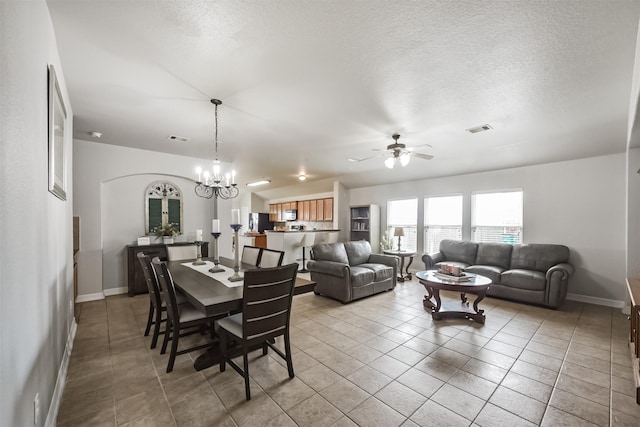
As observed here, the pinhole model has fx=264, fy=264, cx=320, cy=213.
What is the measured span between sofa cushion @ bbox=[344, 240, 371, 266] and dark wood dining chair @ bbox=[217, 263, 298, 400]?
3046 millimetres

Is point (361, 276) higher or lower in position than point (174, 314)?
lower

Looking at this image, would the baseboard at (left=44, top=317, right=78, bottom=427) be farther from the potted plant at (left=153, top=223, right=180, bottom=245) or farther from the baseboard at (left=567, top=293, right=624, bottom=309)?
the baseboard at (left=567, top=293, right=624, bottom=309)

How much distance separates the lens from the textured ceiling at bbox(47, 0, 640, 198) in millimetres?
1703

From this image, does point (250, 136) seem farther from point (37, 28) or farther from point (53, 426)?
point (53, 426)

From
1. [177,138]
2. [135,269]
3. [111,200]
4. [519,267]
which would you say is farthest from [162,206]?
[519,267]

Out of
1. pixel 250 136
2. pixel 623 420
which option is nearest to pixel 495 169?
pixel 623 420

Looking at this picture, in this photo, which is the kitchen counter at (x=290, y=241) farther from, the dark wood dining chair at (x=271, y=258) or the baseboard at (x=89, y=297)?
the baseboard at (x=89, y=297)

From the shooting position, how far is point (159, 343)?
298 cm

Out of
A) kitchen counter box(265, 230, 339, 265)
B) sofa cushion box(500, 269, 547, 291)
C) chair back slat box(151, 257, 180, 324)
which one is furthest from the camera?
Answer: kitchen counter box(265, 230, 339, 265)

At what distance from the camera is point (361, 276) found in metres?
4.47

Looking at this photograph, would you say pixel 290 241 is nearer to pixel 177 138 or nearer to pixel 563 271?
pixel 177 138

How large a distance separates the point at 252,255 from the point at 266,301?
1.67m

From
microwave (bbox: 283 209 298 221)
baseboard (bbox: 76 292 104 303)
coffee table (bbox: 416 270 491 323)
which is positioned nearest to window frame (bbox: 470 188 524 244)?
coffee table (bbox: 416 270 491 323)

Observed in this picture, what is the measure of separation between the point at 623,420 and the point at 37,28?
4524mm
